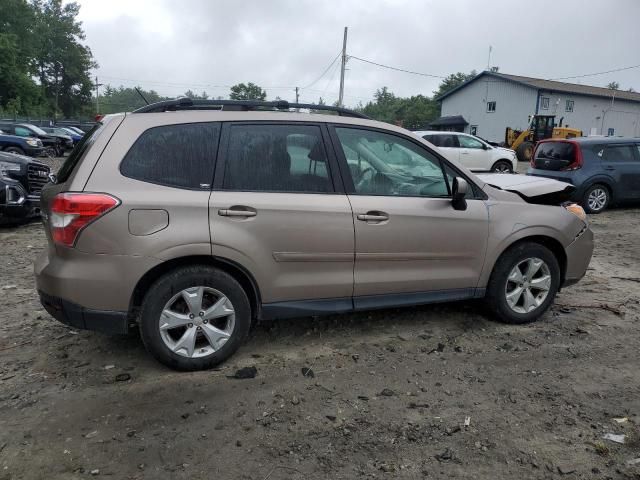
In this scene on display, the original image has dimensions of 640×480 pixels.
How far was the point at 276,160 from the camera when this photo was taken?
11.4ft

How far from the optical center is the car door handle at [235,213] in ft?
10.6

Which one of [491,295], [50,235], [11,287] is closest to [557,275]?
[491,295]

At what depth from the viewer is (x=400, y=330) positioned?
4.19 meters

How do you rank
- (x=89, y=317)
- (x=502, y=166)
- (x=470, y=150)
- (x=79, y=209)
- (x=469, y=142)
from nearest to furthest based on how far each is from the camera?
(x=79, y=209) < (x=89, y=317) < (x=470, y=150) < (x=469, y=142) < (x=502, y=166)

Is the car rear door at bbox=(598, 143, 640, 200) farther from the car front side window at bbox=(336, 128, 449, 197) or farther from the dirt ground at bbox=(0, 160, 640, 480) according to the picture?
the car front side window at bbox=(336, 128, 449, 197)

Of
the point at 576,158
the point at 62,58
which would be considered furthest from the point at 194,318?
the point at 62,58

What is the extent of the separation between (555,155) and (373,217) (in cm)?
844

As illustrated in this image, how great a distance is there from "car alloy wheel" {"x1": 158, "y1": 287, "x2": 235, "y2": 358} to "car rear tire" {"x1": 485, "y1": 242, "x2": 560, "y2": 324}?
7.16 ft

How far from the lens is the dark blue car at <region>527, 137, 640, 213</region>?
10180mm

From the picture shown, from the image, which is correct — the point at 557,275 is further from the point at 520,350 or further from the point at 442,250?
the point at 442,250

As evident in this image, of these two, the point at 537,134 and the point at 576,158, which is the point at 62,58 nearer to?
the point at 537,134

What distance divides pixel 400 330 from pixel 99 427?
2.35 m

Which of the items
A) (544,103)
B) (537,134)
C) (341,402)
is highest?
(544,103)

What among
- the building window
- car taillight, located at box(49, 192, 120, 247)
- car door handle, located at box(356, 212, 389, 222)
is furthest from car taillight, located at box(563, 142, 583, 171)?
the building window
